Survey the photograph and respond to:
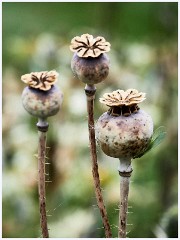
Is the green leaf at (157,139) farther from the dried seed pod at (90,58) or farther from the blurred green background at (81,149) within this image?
the blurred green background at (81,149)

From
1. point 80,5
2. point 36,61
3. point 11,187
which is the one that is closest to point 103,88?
point 36,61

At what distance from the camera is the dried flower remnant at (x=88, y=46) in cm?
63

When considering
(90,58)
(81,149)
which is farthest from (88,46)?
(81,149)

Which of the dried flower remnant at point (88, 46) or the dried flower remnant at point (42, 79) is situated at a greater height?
the dried flower remnant at point (88, 46)

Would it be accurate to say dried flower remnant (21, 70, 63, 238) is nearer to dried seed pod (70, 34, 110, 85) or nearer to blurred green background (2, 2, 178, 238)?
dried seed pod (70, 34, 110, 85)

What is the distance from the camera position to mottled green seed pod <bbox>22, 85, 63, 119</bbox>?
62 cm

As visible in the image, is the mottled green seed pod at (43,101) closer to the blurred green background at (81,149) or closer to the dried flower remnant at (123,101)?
the dried flower remnant at (123,101)

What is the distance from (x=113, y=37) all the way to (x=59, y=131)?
0.56 m

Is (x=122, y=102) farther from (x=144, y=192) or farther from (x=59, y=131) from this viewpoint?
(x=144, y=192)

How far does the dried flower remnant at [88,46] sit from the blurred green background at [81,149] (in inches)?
25.5

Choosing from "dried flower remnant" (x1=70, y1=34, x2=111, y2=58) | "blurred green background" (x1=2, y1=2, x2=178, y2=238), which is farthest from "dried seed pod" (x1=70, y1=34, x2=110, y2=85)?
"blurred green background" (x1=2, y1=2, x2=178, y2=238)

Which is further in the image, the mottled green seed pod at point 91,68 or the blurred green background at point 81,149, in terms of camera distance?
the blurred green background at point 81,149

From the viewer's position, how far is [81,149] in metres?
1.60

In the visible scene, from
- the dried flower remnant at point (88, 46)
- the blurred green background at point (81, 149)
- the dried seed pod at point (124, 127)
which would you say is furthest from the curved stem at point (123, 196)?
the blurred green background at point (81, 149)
